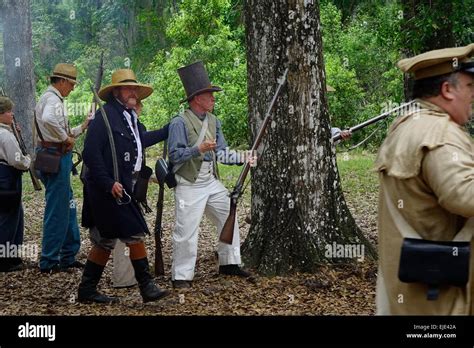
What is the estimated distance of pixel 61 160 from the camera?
9.35 meters

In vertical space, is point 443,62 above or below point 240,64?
below

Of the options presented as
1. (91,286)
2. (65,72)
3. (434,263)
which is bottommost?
(91,286)

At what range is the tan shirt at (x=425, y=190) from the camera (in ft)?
12.4

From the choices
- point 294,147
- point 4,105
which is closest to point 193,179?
point 294,147

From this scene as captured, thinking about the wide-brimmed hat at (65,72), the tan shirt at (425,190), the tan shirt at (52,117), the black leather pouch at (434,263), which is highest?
the wide-brimmed hat at (65,72)

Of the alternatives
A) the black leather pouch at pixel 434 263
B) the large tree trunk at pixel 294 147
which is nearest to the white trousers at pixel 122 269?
the large tree trunk at pixel 294 147

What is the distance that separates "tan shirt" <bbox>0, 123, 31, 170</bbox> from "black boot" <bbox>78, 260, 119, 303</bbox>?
2280mm

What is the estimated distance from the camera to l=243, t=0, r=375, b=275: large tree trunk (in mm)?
8359

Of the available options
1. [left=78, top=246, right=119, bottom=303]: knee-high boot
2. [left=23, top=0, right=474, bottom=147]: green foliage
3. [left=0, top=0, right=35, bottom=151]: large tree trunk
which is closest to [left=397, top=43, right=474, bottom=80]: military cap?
[left=78, top=246, right=119, bottom=303]: knee-high boot

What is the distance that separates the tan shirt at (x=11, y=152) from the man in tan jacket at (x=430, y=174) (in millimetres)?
6255

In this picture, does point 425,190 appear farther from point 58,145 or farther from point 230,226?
point 58,145

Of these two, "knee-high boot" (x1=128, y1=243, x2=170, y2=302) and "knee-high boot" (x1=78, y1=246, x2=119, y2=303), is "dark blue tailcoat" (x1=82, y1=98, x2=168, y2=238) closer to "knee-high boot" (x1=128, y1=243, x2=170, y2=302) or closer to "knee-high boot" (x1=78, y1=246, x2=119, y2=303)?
"knee-high boot" (x1=128, y1=243, x2=170, y2=302)

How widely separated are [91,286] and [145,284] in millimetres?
561

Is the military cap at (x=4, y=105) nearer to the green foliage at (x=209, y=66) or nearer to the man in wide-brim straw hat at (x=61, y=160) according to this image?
the man in wide-brim straw hat at (x=61, y=160)
